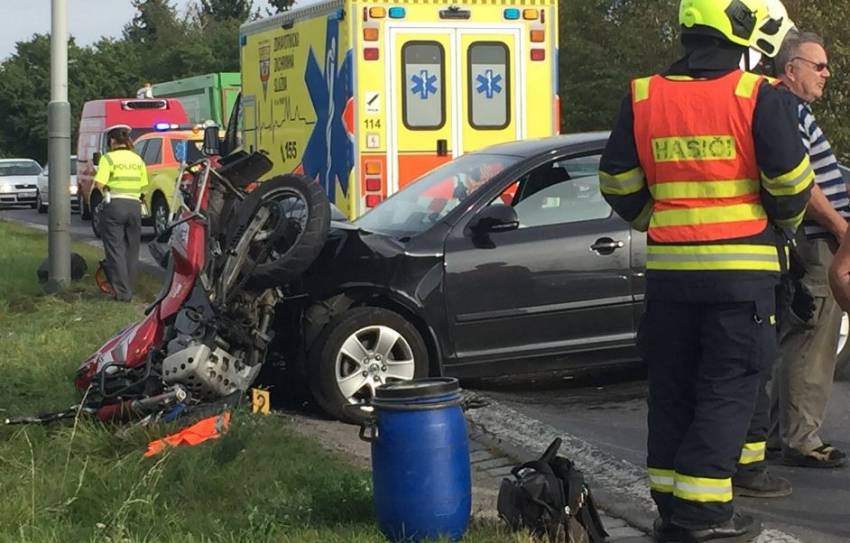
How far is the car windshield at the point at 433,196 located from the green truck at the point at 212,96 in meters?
20.6

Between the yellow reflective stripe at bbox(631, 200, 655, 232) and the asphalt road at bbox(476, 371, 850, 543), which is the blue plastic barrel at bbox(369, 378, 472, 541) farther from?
the asphalt road at bbox(476, 371, 850, 543)

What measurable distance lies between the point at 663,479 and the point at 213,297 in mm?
3040

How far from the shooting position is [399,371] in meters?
7.70

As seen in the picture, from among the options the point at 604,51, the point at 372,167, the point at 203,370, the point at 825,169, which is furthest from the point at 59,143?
the point at 604,51

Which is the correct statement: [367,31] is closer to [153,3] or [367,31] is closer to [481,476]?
[481,476]

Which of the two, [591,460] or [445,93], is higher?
[445,93]

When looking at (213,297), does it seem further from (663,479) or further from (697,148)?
(697,148)

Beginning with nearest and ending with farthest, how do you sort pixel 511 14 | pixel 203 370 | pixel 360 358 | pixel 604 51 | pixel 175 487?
pixel 175 487, pixel 203 370, pixel 360 358, pixel 511 14, pixel 604 51

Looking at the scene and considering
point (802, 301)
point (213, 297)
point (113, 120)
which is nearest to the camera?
point (802, 301)

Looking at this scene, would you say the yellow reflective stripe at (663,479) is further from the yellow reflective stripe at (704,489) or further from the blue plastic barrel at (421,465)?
the blue plastic barrel at (421,465)

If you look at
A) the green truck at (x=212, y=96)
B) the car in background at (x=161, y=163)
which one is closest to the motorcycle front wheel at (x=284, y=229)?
the car in background at (x=161, y=163)

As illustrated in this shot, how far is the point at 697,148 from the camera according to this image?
16.0 feet

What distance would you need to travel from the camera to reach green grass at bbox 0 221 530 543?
17.0 feet

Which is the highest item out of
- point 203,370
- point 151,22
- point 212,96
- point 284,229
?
point 151,22
